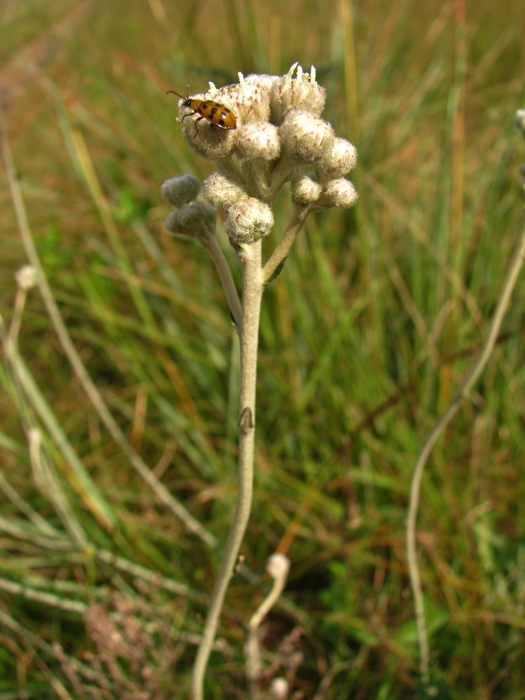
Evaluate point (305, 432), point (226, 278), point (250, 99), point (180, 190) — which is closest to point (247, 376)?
point (226, 278)

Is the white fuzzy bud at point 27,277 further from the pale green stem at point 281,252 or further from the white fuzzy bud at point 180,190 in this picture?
the pale green stem at point 281,252

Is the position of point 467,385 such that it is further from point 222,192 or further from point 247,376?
point 222,192

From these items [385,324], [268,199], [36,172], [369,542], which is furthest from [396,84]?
[268,199]

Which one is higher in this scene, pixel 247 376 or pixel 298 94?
pixel 298 94

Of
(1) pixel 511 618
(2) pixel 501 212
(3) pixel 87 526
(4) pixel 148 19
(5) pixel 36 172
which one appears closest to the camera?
(1) pixel 511 618

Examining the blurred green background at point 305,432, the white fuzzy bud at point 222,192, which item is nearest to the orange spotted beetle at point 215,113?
the white fuzzy bud at point 222,192

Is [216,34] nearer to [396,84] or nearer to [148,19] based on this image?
[148,19]
